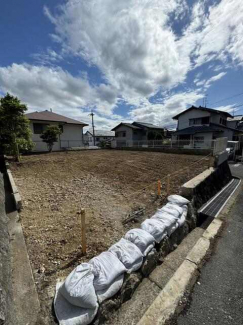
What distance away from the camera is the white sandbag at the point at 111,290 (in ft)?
5.29

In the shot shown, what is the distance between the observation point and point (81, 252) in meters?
2.31

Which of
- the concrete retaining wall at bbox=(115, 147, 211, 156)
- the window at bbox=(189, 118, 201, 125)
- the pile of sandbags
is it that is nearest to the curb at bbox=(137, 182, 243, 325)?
the pile of sandbags

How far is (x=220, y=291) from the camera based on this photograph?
6.70 feet

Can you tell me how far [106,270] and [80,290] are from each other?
0.33m

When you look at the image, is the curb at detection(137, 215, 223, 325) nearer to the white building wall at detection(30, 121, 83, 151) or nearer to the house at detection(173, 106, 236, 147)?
the house at detection(173, 106, 236, 147)

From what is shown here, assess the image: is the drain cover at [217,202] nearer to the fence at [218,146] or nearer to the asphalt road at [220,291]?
the asphalt road at [220,291]

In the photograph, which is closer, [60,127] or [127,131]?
[60,127]

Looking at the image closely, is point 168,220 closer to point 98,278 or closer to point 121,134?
point 98,278

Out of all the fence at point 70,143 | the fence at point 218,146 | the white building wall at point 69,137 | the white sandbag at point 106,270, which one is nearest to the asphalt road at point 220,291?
the white sandbag at point 106,270

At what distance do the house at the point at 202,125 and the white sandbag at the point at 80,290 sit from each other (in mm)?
16801

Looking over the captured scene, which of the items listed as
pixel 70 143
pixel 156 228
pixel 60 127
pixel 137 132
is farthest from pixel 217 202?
pixel 137 132

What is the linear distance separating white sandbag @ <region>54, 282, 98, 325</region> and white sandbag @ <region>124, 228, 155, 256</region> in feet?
2.88

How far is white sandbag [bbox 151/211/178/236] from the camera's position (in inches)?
107

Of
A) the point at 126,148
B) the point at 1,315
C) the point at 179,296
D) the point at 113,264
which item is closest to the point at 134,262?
the point at 113,264
